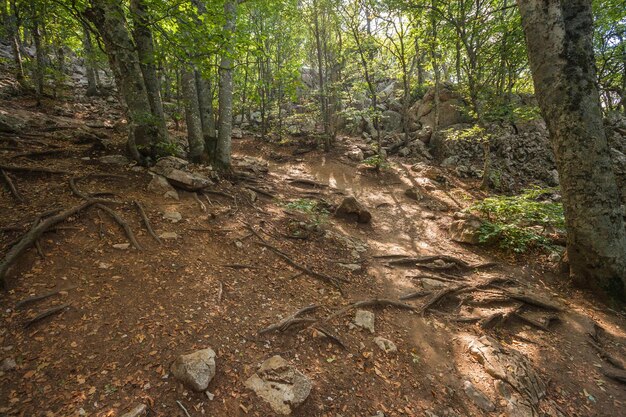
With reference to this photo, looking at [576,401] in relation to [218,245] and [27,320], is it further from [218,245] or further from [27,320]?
[27,320]

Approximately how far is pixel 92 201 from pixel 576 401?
8.00 m

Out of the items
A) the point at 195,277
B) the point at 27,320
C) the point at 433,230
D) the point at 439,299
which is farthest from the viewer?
the point at 433,230

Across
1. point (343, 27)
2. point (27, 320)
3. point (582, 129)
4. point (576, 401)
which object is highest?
point (343, 27)

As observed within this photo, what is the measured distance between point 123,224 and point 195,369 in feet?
10.6

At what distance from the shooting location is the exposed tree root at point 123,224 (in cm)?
466

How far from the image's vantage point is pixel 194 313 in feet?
12.3

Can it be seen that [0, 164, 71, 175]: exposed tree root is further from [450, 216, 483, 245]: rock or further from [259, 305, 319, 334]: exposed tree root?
[450, 216, 483, 245]: rock

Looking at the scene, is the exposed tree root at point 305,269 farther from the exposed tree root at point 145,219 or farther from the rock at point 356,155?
the rock at point 356,155

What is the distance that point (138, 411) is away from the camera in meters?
2.50

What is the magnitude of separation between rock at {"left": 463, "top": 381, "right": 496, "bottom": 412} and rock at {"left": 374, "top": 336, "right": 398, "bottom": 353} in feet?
3.10

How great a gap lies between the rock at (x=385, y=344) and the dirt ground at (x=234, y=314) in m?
0.07

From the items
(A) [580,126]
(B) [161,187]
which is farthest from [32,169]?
(A) [580,126]

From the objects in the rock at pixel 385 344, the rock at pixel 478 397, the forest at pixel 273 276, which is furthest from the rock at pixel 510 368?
the rock at pixel 385 344

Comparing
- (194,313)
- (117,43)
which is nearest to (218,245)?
(194,313)
